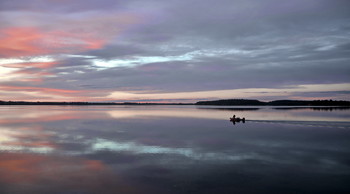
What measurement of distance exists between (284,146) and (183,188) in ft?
33.3

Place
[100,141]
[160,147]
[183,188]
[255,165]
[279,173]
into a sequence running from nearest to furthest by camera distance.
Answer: [183,188] < [279,173] < [255,165] < [160,147] < [100,141]

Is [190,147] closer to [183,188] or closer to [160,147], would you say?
[160,147]

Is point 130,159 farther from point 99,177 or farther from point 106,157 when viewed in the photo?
point 99,177

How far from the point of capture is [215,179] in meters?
9.33

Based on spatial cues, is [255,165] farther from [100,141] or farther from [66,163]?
[100,141]

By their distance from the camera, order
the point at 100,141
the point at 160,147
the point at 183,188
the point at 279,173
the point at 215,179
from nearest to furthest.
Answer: the point at 183,188, the point at 215,179, the point at 279,173, the point at 160,147, the point at 100,141

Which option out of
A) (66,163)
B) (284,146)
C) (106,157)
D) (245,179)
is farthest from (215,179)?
(284,146)

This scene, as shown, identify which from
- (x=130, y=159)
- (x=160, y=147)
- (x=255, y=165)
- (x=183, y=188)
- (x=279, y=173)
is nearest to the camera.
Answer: (x=183, y=188)

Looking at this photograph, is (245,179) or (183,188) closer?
(183,188)

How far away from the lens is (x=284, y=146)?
16219 mm

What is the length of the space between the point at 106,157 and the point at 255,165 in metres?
6.90

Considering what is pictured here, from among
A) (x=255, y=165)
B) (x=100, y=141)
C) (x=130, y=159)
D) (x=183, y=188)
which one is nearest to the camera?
(x=183, y=188)

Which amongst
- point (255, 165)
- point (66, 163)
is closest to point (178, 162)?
point (255, 165)

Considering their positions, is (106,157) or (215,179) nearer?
(215,179)
